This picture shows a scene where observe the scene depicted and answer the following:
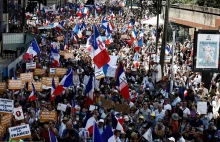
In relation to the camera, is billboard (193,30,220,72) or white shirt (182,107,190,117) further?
billboard (193,30,220,72)

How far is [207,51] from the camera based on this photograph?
2084 centimetres

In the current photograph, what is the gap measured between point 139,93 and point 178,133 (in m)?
5.39

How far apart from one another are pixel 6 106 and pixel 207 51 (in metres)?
8.64

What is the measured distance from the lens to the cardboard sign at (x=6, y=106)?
1484 centimetres

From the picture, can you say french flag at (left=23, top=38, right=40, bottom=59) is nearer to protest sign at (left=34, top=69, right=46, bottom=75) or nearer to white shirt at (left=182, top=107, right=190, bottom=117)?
protest sign at (left=34, top=69, right=46, bottom=75)

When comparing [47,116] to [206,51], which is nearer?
[47,116]

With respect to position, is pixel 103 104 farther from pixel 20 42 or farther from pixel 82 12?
pixel 82 12

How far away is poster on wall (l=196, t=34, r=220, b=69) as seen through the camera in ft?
67.5

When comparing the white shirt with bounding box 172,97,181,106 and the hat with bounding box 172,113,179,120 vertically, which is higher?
the hat with bounding box 172,113,179,120

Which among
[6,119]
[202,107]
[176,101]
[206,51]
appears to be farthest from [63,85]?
[206,51]

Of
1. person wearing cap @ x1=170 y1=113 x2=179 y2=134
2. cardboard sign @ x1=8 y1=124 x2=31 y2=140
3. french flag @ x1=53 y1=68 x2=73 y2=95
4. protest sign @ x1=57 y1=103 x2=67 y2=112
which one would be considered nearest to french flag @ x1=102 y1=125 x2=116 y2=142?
cardboard sign @ x1=8 y1=124 x2=31 y2=140

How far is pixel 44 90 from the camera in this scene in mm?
20109

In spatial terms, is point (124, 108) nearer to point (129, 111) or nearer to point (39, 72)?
point (129, 111)

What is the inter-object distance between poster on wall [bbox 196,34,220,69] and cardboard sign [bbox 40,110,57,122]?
290 inches
